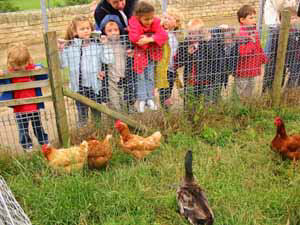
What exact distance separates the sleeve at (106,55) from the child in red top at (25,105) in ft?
2.61

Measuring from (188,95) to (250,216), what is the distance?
2079 millimetres

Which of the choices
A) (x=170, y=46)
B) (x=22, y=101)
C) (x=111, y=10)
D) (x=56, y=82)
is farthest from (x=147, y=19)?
(x=22, y=101)

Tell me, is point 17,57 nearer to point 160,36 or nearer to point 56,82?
point 56,82

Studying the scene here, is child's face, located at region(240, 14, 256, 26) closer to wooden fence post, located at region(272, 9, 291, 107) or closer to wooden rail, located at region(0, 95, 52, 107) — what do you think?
wooden fence post, located at region(272, 9, 291, 107)

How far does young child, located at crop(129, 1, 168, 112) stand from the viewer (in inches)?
176

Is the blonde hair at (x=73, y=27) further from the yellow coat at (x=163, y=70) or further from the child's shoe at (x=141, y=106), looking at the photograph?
the child's shoe at (x=141, y=106)

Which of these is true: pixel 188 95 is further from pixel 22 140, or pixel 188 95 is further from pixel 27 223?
pixel 27 223

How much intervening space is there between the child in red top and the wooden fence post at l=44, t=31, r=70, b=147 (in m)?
0.25

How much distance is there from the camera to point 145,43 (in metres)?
4.45

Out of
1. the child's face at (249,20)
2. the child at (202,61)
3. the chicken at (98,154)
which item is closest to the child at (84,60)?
the chicken at (98,154)

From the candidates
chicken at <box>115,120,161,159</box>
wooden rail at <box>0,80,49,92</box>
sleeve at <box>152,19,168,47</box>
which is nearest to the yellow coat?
sleeve at <box>152,19,168,47</box>

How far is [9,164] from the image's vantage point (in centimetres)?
411

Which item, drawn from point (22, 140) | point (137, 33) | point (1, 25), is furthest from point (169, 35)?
point (1, 25)

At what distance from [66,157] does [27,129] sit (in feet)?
2.94
